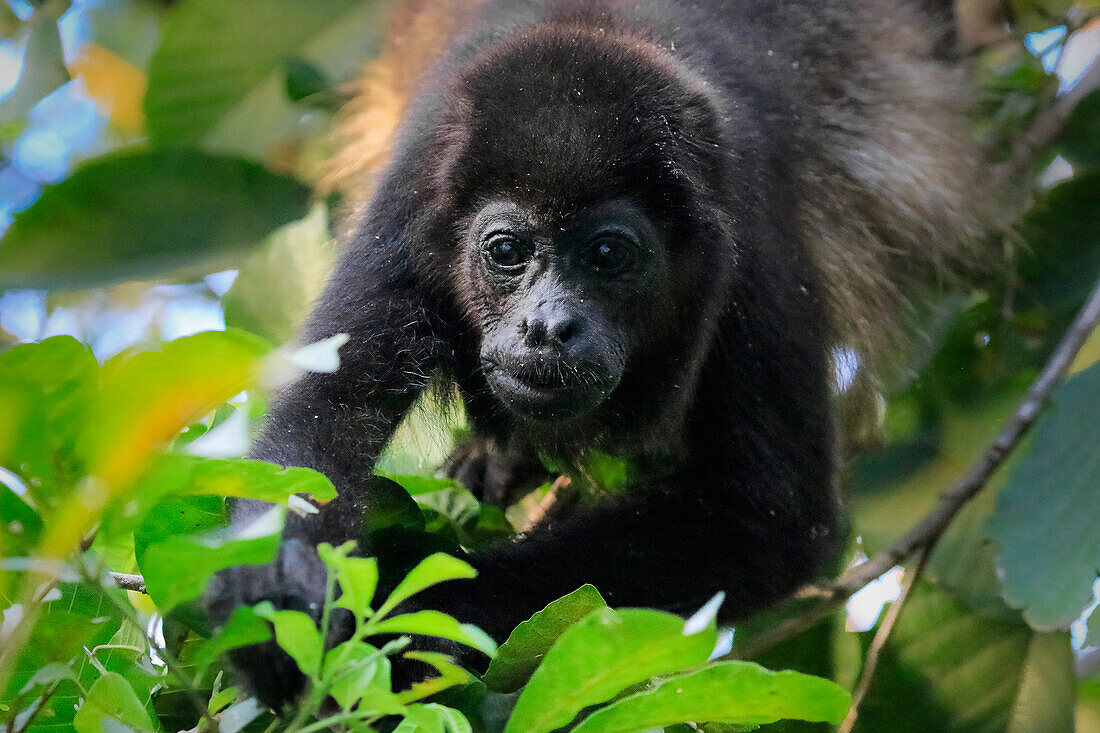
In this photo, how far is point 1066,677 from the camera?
2.49 meters

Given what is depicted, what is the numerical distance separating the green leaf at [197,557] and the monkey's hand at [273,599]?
420 millimetres

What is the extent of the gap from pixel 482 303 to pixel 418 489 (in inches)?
19.6

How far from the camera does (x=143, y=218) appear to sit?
8.85 feet

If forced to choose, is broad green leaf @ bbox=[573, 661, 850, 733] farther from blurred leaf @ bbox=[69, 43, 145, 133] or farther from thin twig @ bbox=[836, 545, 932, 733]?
blurred leaf @ bbox=[69, 43, 145, 133]

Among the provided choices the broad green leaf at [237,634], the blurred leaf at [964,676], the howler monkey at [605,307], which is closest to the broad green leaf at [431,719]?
the broad green leaf at [237,634]

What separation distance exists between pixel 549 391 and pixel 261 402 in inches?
45.1

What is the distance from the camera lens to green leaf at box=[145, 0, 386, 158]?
2.88 meters

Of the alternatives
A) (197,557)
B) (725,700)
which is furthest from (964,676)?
(197,557)

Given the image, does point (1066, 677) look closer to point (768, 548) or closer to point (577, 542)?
point (768, 548)

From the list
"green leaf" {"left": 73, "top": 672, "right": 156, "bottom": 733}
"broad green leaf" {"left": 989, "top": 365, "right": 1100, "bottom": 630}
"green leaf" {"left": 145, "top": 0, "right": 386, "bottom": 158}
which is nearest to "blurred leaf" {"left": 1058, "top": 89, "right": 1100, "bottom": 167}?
"broad green leaf" {"left": 989, "top": 365, "right": 1100, "bottom": 630}

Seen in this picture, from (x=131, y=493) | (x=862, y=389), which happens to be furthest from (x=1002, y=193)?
(x=131, y=493)

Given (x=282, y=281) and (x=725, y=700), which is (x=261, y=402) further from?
(x=282, y=281)

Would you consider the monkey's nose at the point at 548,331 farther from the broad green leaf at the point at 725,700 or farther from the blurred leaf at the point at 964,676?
the broad green leaf at the point at 725,700

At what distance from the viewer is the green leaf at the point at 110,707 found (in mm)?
1283
